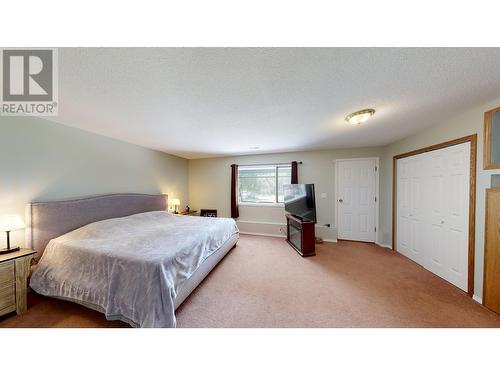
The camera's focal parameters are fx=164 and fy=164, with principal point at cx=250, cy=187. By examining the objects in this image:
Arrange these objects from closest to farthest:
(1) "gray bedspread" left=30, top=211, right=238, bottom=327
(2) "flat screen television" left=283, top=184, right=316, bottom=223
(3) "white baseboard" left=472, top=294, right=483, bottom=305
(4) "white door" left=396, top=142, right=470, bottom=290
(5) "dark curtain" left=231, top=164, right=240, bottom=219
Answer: (1) "gray bedspread" left=30, top=211, right=238, bottom=327, (3) "white baseboard" left=472, top=294, right=483, bottom=305, (4) "white door" left=396, top=142, right=470, bottom=290, (2) "flat screen television" left=283, top=184, right=316, bottom=223, (5) "dark curtain" left=231, top=164, right=240, bottom=219

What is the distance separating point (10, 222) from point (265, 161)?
4.08 metres

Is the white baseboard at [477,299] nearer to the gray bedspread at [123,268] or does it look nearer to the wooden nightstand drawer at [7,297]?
the gray bedspread at [123,268]

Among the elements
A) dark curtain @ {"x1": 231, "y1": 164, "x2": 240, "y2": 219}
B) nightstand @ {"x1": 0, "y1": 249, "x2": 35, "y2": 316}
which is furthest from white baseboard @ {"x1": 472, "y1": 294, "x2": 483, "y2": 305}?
nightstand @ {"x1": 0, "y1": 249, "x2": 35, "y2": 316}

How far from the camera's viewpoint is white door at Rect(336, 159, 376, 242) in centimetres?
371

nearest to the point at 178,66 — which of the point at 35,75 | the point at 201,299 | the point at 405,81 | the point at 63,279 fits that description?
the point at 35,75

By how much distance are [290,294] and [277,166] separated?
10.0 ft

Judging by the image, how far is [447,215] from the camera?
2.26 metres

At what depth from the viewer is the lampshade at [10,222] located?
5.41 feet

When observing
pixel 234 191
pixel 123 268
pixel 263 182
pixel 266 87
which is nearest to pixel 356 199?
pixel 263 182

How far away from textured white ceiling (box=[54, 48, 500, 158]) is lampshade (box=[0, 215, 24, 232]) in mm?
1224

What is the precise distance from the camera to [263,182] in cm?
457

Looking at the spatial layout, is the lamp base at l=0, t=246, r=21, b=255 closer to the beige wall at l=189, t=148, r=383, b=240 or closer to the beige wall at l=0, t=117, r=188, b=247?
the beige wall at l=0, t=117, r=188, b=247

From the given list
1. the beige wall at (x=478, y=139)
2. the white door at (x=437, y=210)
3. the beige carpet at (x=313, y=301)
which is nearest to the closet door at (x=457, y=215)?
the white door at (x=437, y=210)

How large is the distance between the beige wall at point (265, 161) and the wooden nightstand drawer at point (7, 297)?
3.44 m
